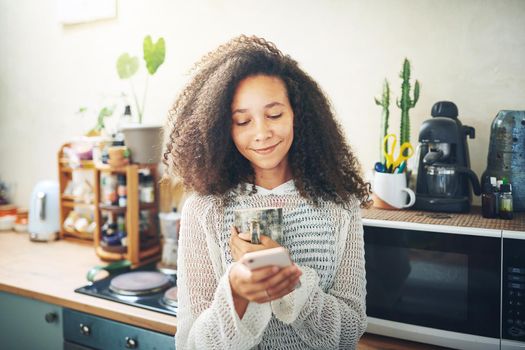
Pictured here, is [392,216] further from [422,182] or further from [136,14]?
[136,14]

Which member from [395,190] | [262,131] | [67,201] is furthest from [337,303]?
[67,201]

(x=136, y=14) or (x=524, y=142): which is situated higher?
(x=136, y=14)

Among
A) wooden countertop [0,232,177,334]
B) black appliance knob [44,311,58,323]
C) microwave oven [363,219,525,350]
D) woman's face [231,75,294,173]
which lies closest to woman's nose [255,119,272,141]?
woman's face [231,75,294,173]

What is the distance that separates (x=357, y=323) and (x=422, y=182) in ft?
1.71

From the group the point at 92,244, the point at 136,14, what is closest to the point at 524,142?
the point at 136,14

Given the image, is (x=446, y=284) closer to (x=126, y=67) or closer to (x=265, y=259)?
(x=265, y=259)

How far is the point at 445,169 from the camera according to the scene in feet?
3.91

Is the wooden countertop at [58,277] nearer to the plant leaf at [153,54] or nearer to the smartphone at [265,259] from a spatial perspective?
the smartphone at [265,259]

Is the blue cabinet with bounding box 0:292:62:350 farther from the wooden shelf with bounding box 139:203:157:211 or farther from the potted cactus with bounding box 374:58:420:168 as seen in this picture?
the potted cactus with bounding box 374:58:420:168

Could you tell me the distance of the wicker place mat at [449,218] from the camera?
3.39ft

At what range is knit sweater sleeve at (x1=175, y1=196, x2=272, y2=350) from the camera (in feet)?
2.50

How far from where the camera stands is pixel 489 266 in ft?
3.24

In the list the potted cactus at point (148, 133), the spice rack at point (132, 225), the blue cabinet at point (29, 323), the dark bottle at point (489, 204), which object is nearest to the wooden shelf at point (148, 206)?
the spice rack at point (132, 225)

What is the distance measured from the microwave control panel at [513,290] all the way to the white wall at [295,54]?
0.45 metres
